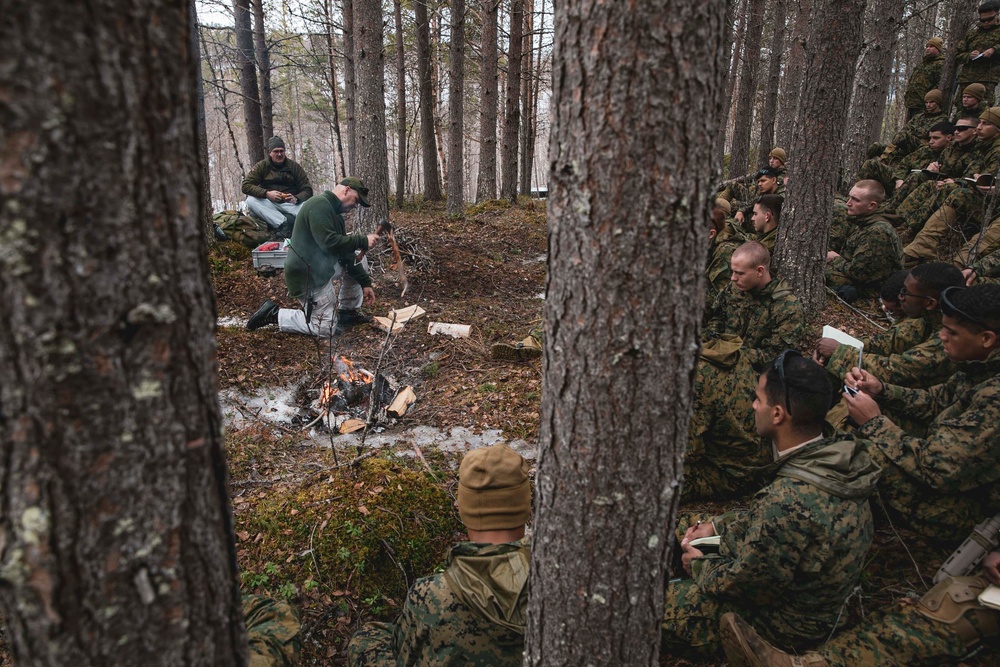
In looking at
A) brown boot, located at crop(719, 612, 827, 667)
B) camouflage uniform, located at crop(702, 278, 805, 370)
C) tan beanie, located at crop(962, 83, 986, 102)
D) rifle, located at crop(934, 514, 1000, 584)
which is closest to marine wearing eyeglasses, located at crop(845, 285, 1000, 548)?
rifle, located at crop(934, 514, 1000, 584)

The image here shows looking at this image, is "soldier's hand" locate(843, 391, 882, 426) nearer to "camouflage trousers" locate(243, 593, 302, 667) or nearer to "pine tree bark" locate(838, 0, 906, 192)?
"camouflage trousers" locate(243, 593, 302, 667)

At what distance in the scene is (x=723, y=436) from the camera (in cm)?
409

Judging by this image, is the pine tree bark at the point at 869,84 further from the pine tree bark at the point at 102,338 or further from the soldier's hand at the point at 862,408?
the pine tree bark at the point at 102,338

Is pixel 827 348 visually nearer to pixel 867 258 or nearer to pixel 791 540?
pixel 791 540

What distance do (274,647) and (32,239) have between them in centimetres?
218

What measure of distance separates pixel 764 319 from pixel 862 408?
137cm

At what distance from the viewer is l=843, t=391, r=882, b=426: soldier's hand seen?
3.65m

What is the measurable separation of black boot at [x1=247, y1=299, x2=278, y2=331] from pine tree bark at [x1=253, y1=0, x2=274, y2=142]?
8.65m

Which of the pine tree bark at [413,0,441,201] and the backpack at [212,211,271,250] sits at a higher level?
the pine tree bark at [413,0,441,201]

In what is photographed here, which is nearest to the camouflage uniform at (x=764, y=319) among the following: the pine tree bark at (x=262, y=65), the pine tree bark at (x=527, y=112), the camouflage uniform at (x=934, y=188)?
the camouflage uniform at (x=934, y=188)

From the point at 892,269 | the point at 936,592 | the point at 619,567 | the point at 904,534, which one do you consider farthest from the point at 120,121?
the point at 892,269

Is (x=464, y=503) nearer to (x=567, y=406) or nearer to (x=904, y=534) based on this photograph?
(x=567, y=406)

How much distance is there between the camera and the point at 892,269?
21.9ft

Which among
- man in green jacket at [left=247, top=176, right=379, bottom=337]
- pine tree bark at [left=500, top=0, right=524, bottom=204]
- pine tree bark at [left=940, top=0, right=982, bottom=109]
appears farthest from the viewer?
pine tree bark at [left=500, top=0, right=524, bottom=204]
